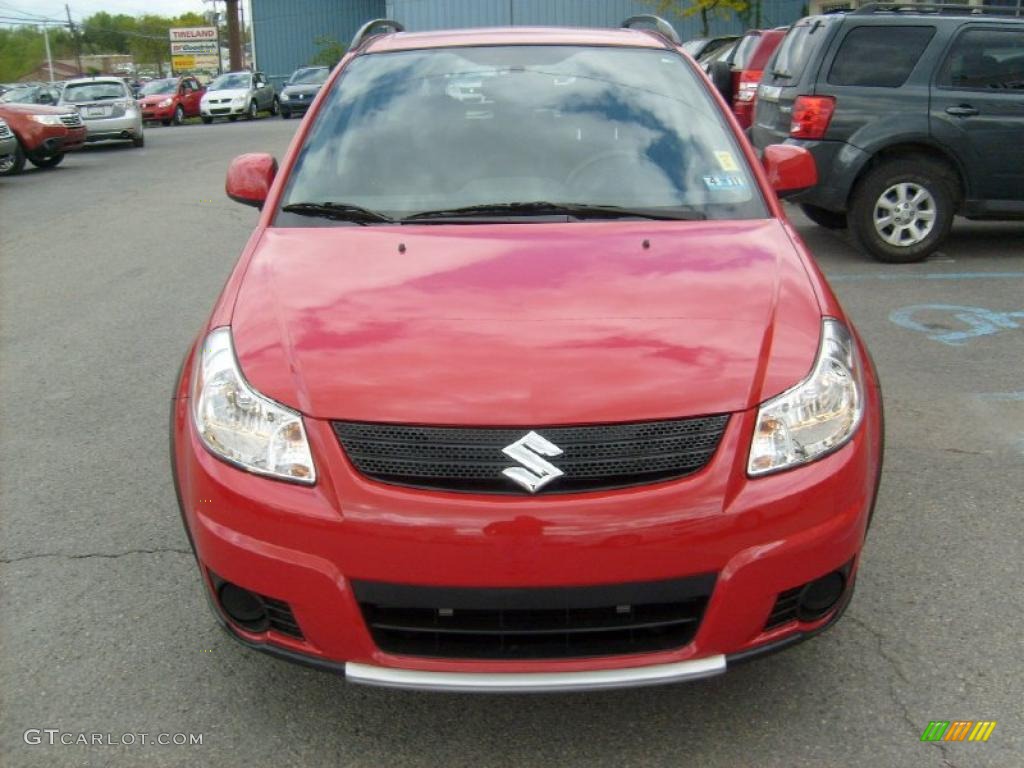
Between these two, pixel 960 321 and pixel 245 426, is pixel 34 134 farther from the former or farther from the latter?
pixel 245 426

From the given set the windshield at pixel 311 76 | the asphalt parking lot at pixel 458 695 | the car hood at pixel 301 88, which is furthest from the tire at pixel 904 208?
the windshield at pixel 311 76

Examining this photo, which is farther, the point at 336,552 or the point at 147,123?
the point at 147,123

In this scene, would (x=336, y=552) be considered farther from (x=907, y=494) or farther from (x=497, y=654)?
(x=907, y=494)

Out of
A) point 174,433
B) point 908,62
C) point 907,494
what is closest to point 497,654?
point 174,433

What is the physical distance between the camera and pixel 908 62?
8.20 m

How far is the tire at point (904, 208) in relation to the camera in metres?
8.17

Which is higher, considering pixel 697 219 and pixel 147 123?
pixel 697 219

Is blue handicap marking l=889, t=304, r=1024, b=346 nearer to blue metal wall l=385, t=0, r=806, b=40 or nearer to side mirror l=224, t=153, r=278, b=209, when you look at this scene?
side mirror l=224, t=153, r=278, b=209

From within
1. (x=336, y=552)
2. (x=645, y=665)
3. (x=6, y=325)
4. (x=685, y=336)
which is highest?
(x=685, y=336)

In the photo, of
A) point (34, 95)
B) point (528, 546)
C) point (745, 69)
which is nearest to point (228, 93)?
point (34, 95)

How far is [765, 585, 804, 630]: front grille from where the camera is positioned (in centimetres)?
245

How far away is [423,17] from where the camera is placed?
42531 millimetres

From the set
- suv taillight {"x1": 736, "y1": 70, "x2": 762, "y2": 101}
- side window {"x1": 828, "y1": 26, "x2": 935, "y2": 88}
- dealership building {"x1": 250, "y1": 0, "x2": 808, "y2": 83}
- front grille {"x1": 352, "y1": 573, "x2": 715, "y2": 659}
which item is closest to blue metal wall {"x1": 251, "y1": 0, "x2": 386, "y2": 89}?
dealership building {"x1": 250, "y1": 0, "x2": 808, "y2": 83}

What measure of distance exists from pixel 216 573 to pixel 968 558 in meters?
2.52
